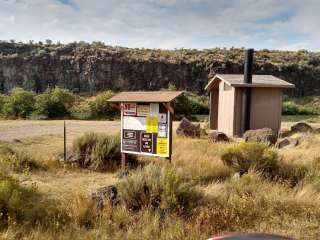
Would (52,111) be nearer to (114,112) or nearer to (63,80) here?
(114,112)

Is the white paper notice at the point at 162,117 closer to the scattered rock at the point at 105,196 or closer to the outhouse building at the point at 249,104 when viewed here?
the scattered rock at the point at 105,196

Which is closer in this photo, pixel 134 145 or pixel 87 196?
pixel 87 196

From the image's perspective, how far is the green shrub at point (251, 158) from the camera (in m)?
9.34

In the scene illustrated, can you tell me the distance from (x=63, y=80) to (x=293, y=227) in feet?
164

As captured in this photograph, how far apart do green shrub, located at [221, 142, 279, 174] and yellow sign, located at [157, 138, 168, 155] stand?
1829mm

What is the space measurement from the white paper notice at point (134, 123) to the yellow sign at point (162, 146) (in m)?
0.61

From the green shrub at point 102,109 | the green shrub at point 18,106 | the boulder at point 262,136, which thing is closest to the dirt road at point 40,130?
the boulder at point 262,136

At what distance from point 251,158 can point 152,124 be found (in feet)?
9.08

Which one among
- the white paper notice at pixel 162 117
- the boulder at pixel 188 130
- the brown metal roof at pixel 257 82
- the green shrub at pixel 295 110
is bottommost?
the green shrub at pixel 295 110

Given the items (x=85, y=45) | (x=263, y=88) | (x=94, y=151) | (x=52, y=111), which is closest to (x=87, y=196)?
(x=94, y=151)

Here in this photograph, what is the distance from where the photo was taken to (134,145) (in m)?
9.70

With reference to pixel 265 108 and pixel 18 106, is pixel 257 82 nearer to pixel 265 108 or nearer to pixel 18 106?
pixel 265 108

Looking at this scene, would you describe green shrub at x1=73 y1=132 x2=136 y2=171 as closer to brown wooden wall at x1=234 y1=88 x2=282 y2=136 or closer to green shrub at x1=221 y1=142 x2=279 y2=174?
green shrub at x1=221 y1=142 x2=279 y2=174

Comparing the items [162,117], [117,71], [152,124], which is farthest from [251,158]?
[117,71]
